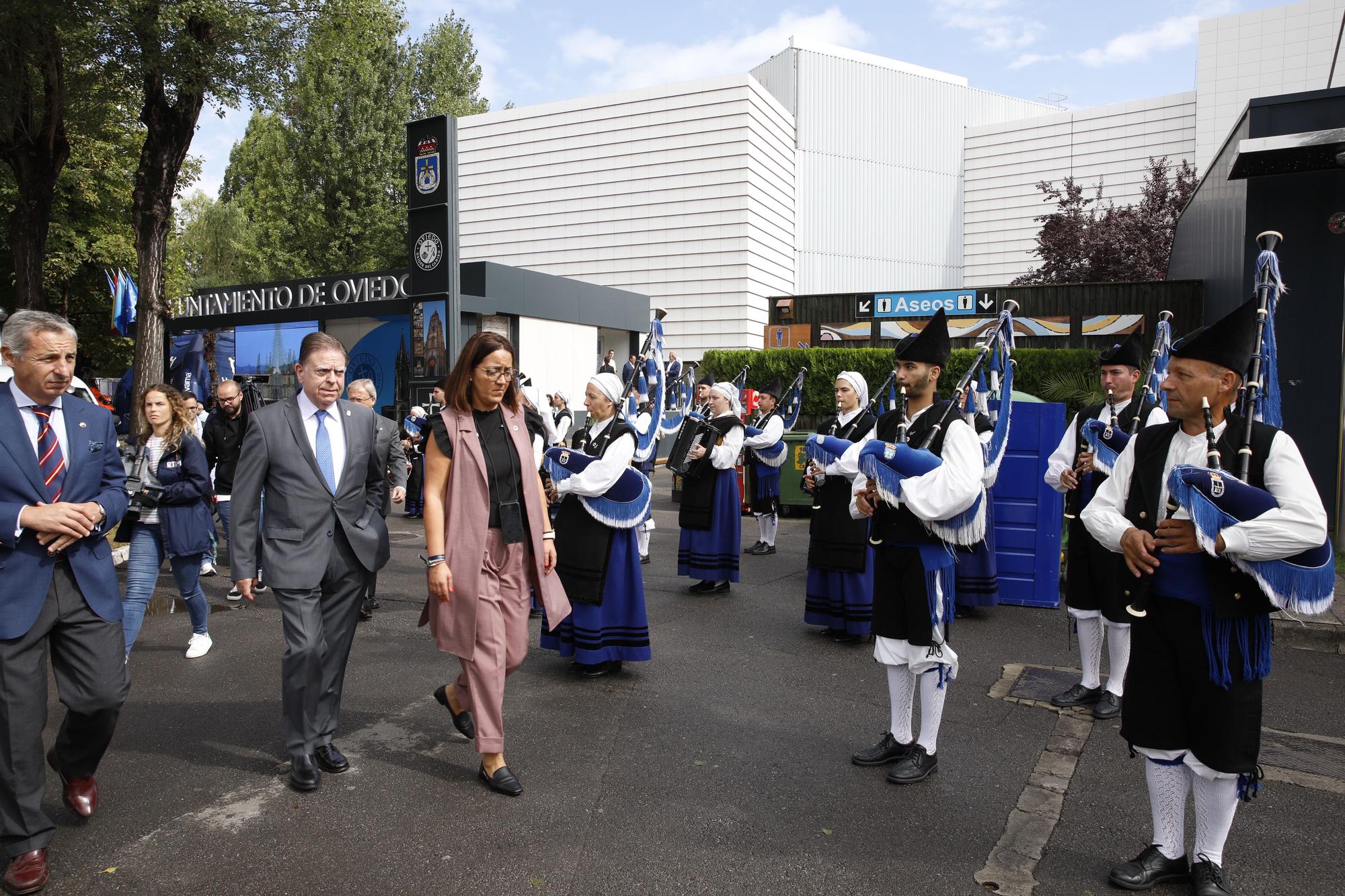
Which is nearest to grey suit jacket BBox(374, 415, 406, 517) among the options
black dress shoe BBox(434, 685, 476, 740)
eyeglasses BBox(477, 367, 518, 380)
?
eyeglasses BBox(477, 367, 518, 380)

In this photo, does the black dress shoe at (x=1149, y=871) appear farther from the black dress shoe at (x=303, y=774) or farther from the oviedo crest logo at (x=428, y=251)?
the oviedo crest logo at (x=428, y=251)

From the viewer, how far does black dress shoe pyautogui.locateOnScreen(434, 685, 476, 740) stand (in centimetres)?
440

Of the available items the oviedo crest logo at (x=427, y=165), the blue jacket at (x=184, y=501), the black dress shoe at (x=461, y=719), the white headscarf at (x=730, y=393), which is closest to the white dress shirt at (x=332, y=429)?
the black dress shoe at (x=461, y=719)

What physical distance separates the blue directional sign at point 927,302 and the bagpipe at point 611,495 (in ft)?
65.1

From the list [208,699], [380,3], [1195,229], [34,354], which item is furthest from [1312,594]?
[1195,229]

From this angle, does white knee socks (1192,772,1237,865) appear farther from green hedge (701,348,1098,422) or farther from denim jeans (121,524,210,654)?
green hedge (701,348,1098,422)

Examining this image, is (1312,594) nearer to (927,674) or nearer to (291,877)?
(927,674)

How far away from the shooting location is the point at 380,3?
46.9ft

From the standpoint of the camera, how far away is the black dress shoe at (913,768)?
397 centimetres

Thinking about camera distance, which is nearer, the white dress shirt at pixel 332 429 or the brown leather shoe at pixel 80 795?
the brown leather shoe at pixel 80 795

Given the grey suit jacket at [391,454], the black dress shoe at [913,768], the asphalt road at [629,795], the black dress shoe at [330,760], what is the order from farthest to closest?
1. the grey suit jacket at [391,454]
2. the black dress shoe at [330,760]
3. the black dress shoe at [913,768]
4. the asphalt road at [629,795]

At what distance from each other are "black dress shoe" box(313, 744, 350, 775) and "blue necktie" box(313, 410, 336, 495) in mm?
1165

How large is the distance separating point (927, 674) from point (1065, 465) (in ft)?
7.48

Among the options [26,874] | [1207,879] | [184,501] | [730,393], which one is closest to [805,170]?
[730,393]
